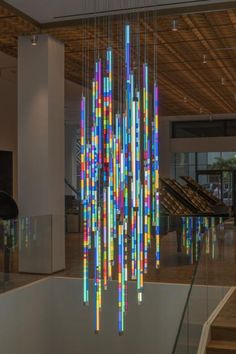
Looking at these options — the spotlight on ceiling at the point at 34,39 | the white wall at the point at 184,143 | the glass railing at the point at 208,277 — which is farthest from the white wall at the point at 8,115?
the white wall at the point at 184,143

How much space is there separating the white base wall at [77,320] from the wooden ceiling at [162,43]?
3.59m

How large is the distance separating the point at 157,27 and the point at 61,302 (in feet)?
15.8

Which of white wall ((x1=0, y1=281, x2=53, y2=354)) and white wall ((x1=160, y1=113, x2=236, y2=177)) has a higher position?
white wall ((x1=160, y1=113, x2=236, y2=177))

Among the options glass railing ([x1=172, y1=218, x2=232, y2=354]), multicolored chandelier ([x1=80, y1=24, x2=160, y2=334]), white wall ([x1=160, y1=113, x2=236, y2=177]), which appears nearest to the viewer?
multicolored chandelier ([x1=80, y1=24, x2=160, y2=334])

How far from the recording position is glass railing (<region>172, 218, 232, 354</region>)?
229 inches

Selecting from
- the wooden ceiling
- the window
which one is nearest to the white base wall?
the wooden ceiling

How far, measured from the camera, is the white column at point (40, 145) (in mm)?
8336

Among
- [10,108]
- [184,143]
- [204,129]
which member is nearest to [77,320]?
[10,108]

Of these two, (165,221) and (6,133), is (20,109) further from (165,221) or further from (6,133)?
(6,133)

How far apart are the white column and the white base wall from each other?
54 cm

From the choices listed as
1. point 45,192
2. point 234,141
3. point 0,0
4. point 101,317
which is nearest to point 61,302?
point 101,317

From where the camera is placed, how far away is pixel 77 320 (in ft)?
30.1

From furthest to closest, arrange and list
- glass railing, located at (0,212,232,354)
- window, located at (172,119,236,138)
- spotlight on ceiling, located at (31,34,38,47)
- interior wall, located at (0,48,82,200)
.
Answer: window, located at (172,119,236,138) < interior wall, located at (0,48,82,200) < spotlight on ceiling, located at (31,34,38,47) < glass railing, located at (0,212,232,354)

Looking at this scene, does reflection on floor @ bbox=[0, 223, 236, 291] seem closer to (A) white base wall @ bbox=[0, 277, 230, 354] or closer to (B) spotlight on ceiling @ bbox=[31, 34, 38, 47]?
(A) white base wall @ bbox=[0, 277, 230, 354]
